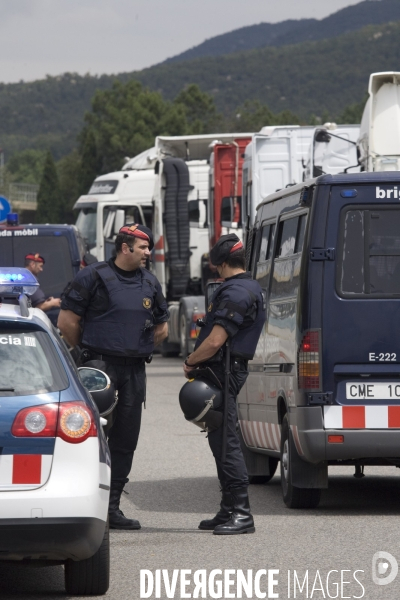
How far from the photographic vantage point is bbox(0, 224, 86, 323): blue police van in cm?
2019

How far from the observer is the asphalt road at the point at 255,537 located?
6.75m

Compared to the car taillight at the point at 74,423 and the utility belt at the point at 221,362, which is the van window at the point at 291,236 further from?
the car taillight at the point at 74,423

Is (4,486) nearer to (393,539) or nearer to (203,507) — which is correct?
(393,539)

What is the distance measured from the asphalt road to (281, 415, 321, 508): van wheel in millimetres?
83

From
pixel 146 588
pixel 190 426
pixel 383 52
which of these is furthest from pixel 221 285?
pixel 383 52

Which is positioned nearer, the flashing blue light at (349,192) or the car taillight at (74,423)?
the car taillight at (74,423)

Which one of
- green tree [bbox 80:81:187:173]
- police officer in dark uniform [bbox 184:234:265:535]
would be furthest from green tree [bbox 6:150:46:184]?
police officer in dark uniform [bbox 184:234:265:535]

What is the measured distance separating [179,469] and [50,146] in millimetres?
189740

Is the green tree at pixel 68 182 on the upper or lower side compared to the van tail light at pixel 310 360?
lower

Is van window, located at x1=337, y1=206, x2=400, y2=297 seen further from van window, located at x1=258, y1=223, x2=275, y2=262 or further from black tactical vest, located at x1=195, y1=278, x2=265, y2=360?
van window, located at x1=258, y1=223, x2=275, y2=262

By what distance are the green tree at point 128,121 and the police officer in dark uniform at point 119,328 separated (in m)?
88.7

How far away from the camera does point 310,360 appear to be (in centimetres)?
882

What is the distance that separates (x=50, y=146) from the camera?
19862cm

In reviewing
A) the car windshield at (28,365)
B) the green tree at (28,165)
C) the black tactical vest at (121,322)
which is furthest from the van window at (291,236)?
the green tree at (28,165)
